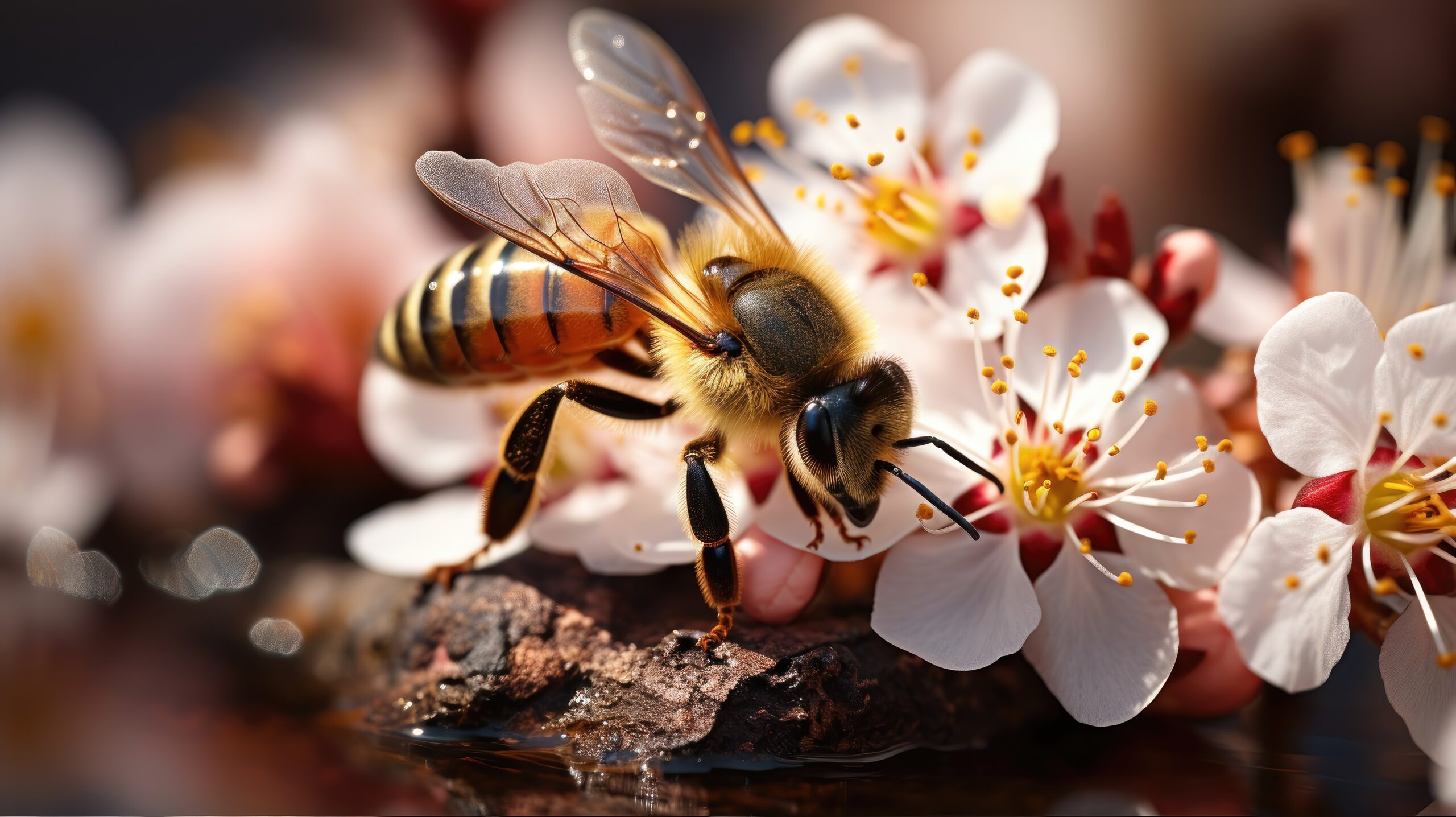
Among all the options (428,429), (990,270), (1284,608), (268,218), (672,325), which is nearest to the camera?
(1284,608)

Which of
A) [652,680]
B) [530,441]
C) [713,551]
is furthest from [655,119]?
[652,680]

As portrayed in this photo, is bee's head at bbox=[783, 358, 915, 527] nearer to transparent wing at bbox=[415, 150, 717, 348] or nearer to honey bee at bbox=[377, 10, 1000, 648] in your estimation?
honey bee at bbox=[377, 10, 1000, 648]

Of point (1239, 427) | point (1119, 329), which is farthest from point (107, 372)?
point (1239, 427)

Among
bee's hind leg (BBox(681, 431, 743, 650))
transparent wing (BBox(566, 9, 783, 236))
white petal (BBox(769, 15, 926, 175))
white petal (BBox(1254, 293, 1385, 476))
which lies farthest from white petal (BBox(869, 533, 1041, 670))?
white petal (BBox(769, 15, 926, 175))

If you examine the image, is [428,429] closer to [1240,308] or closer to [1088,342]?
[1088,342]

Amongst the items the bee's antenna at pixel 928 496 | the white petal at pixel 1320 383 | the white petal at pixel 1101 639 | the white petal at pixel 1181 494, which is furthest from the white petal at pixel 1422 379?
the bee's antenna at pixel 928 496

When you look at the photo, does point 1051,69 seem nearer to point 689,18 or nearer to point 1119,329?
point 689,18
